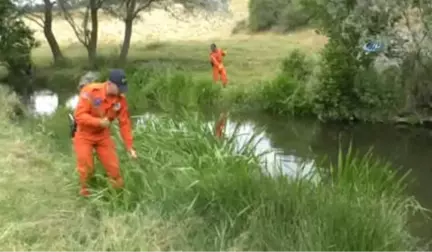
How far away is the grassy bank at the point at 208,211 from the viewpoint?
→ 7.55 metres

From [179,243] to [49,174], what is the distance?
12.0 feet

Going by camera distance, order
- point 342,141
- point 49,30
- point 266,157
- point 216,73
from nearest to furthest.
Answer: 1. point 266,157
2. point 342,141
3. point 216,73
4. point 49,30

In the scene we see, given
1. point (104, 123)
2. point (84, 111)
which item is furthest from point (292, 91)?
point (104, 123)

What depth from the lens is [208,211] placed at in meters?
8.46

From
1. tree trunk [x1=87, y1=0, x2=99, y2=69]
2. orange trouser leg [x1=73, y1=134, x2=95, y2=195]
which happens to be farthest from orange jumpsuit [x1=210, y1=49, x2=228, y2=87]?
orange trouser leg [x1=73, y1=134, x2=95, y2=195]

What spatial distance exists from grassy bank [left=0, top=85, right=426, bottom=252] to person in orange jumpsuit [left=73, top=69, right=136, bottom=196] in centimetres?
25

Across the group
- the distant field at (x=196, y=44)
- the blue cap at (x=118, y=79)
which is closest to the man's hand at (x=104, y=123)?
the blue cap at (x=118, y=79)

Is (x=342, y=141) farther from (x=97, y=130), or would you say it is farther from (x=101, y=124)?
(x=101, y=124)

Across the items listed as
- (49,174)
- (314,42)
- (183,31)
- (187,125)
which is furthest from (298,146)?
(183,31)

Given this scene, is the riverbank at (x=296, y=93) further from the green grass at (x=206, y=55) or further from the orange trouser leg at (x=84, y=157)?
the orange trouser leg at (x=84, y=157)

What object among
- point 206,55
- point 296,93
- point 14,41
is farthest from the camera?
point 206,55

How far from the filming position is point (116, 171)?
31.9 ft

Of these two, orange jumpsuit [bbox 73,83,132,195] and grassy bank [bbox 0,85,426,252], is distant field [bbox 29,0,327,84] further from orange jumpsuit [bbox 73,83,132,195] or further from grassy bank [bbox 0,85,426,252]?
grassy bank [bbox 0,85,426,252]

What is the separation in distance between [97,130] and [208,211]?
2033mm
